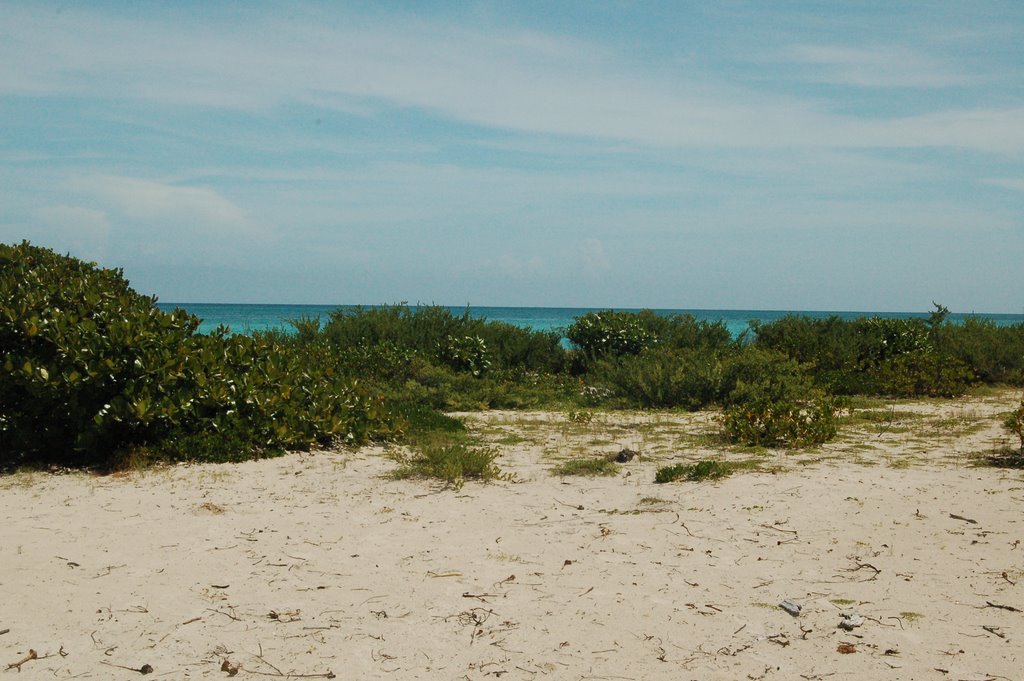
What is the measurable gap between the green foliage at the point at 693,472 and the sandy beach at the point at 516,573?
0.40 feet

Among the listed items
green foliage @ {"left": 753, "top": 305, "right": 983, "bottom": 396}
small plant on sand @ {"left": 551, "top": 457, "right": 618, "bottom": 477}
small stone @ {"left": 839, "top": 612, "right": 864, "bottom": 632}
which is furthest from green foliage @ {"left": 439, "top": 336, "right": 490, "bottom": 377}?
small stone @ {"left": 839, "top": 612, "right": 864, "bottom": 632}

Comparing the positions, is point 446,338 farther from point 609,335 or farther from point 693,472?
point 693,472

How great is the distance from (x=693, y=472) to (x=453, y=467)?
1.92 m

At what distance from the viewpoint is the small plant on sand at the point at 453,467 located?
7141 mm

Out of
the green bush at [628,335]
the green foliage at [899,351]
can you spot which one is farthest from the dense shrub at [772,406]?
the green bush at [628,335]

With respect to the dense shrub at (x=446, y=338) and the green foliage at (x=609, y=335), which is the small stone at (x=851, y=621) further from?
the green foliage at (x=609, y=335)

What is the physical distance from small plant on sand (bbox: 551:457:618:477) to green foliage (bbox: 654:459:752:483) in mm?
408

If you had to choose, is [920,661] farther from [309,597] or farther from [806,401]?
[806,401]

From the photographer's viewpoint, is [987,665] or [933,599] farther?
[933,599]

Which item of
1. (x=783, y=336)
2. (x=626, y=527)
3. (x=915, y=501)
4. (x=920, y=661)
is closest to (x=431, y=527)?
(x=626, y=527)

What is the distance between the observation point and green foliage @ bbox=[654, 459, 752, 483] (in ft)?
23.5

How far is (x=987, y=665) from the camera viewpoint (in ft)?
12.5

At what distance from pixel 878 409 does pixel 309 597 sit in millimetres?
8988

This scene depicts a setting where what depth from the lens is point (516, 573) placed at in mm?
4992
